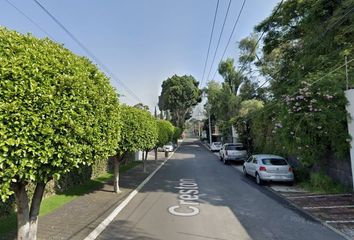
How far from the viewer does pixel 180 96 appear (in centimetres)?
6788

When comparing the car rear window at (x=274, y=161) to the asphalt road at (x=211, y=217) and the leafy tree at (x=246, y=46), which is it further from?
the leafy tree at (x=246, y=46)

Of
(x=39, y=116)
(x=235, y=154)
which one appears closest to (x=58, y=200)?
(x=39, y=116)

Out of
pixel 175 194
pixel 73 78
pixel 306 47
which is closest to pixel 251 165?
pixel 175 194

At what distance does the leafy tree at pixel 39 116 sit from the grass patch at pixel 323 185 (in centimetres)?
1032

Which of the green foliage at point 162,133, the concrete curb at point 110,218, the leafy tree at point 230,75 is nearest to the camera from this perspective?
the concrete curb at point 110,218

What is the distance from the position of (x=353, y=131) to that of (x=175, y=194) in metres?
7.26

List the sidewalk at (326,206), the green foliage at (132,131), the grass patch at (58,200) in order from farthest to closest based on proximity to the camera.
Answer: the green foliage at (132,131) → the sidewalk at (326,206) → the grass patch at (58,200)

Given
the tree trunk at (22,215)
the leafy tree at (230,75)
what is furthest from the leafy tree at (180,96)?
the tree trunk at (22,215)

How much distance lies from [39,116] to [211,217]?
6.10 meters

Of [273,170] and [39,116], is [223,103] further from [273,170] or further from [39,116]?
[39,116]

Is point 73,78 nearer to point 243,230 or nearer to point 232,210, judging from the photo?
point 243,230

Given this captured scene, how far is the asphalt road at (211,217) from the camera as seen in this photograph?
7551 mm

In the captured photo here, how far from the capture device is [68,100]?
219 inches

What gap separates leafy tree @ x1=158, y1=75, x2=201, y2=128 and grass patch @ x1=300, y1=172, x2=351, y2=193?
55003 mm
